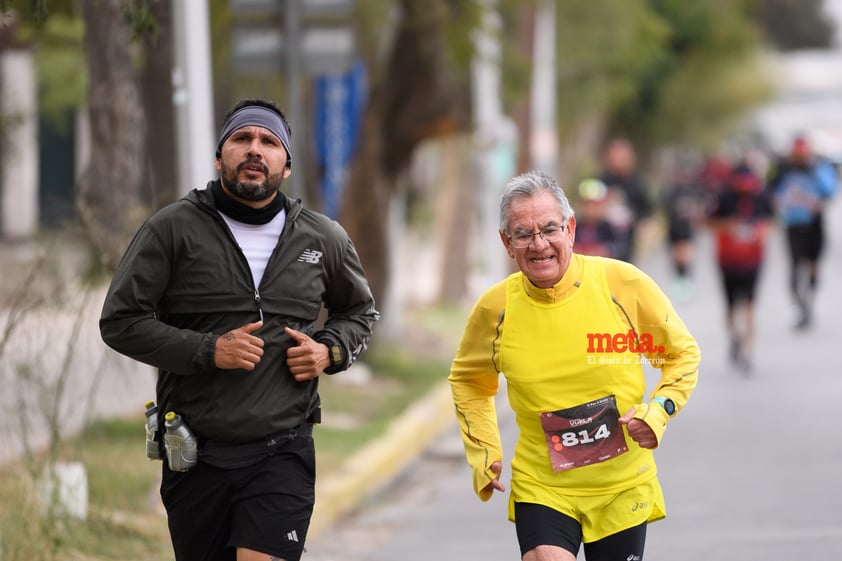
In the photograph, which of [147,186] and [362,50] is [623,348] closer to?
[147,186]

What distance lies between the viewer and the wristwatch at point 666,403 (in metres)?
4.89

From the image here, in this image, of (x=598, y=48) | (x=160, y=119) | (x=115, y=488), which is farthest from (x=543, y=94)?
(x=115, y=488)

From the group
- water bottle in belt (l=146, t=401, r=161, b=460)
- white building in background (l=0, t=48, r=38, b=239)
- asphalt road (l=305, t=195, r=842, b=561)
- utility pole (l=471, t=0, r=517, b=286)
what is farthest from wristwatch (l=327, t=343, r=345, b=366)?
white building in background (l=0, t=48, r=38, b=239)

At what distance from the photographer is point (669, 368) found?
5.05 metres

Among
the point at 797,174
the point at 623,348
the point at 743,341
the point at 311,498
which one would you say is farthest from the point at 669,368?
the point at 797,174

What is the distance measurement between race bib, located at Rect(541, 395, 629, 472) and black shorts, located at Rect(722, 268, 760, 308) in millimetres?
9919

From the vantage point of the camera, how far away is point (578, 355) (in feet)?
16.0

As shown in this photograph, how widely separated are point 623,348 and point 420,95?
10.4 m

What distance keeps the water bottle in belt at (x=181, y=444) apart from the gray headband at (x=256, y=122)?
84 cm

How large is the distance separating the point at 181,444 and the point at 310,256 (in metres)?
0.72

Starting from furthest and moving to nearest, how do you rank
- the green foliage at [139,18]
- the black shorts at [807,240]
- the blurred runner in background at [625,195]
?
1. the black shorts at [807,240]
2. the blurred runner in background at [625,195]
3. the green foliage at [139,18]

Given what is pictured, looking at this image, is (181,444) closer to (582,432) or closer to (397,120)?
(582,432)

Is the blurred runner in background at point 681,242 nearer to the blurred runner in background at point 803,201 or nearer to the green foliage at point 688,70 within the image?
the blurred runner in background at point 803,201

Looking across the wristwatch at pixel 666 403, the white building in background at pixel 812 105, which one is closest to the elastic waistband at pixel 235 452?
the wristwatch at pixel 666 403
